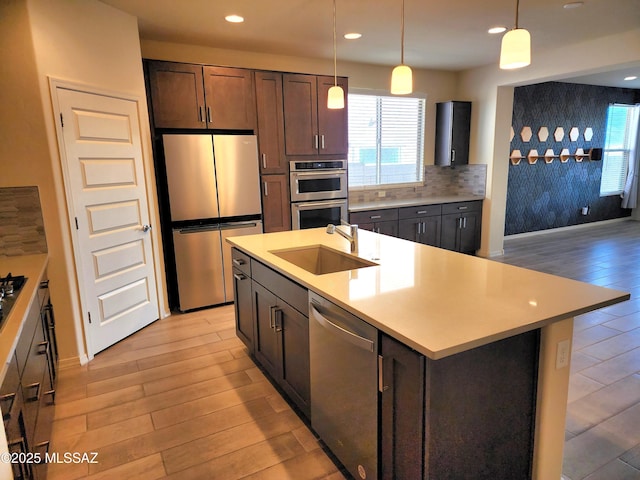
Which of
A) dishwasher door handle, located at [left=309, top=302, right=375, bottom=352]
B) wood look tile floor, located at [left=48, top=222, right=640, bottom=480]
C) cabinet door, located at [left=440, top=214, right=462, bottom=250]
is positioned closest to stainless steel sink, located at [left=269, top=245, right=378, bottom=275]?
dishwasher door handle, located at [left=309, top=302, right=375, bottom=352]

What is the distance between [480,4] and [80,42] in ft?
10.1

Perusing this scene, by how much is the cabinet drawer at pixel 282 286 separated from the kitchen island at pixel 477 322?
0.22ft

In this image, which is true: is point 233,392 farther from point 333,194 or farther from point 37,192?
point 333,194

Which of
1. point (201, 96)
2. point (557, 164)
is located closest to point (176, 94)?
point (201, 96)

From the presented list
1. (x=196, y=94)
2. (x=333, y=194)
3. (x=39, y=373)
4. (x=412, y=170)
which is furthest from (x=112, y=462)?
(x=412, y=170)

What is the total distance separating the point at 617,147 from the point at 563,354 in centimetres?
887

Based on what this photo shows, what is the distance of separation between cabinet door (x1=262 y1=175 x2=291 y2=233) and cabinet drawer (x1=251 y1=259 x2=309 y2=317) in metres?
1.75

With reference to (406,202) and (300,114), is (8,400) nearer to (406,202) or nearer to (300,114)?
(300,114)

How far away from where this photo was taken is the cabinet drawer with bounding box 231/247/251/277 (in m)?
2.73

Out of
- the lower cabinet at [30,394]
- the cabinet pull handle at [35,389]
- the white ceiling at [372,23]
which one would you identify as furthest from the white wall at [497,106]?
the cabinet pull handle at [35,389]

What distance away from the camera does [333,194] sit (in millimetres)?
4699

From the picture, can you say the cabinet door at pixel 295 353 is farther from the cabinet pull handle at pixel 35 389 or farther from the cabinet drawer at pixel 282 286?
the cabinet pull handle at pixel 35 389

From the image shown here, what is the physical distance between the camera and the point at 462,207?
5.73m

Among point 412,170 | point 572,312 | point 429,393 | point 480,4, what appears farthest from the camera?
point 412,170
